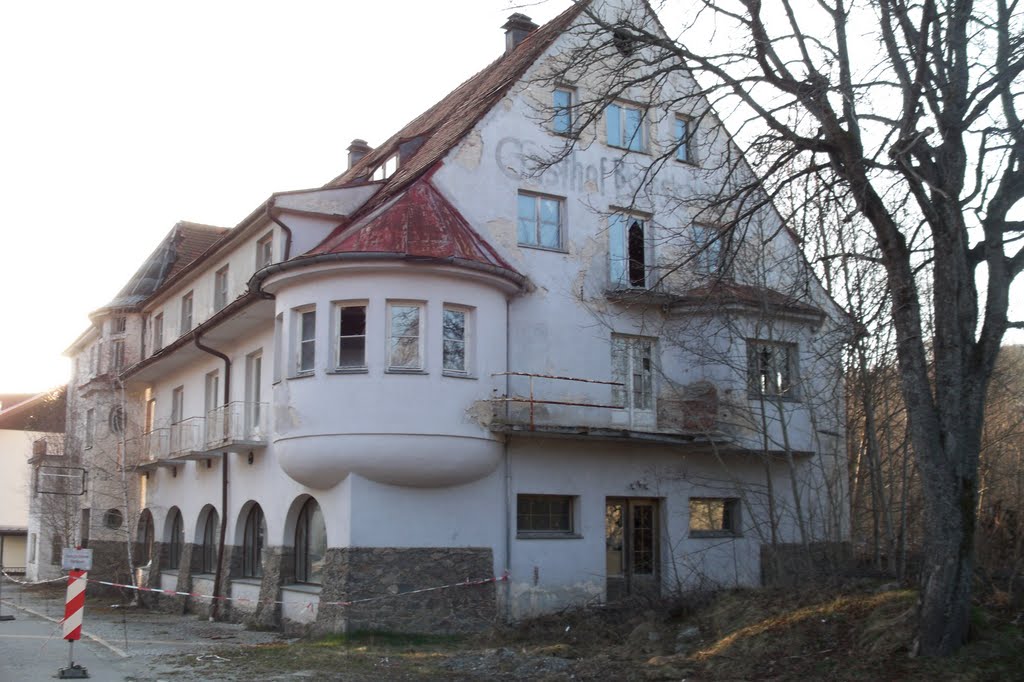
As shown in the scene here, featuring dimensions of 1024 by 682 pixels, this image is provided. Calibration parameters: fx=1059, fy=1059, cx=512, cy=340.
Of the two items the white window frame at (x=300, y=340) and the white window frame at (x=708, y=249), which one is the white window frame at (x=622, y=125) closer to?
the white window frame at (x=708, y=249)

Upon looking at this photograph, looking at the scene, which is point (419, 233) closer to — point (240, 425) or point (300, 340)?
point (300, 340)

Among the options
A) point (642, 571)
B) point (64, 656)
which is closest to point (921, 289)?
point (642, 571)

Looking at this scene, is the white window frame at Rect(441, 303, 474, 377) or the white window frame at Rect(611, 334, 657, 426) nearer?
the white window frame at Rect(441, 303, 474, 377)

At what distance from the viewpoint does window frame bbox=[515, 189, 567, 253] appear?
69.2 feet

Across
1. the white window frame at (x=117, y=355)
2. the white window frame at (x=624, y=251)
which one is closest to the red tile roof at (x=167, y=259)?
the white window frame at (x=117, y=355)

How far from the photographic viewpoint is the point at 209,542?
87.4 feet

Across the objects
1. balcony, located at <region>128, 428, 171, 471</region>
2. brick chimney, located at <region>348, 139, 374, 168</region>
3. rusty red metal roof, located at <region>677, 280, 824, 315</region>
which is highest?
brick chimney, located at <region>348, 139, 374, 168</region>

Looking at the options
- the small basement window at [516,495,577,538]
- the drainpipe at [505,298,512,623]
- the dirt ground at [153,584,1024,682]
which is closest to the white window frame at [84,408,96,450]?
the dirt ground at [153,584,1024,682]

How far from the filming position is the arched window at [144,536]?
32.6 m

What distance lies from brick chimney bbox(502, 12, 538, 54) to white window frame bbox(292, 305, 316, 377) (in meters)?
10.1

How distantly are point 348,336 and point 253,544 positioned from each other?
25.0ft

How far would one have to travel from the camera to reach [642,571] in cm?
2150

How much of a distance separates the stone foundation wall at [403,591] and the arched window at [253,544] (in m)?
5.88

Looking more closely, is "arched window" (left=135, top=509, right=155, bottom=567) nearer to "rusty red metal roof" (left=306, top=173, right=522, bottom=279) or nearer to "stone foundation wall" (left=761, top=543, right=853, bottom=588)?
"rusty red metal roof" (left=306, top=173, right=522, bottom=279)
